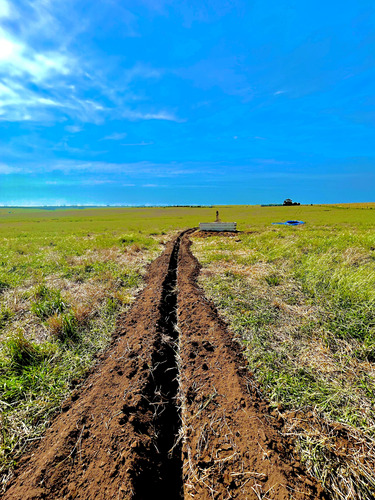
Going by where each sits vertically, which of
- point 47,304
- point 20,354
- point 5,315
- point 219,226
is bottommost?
point 5,315

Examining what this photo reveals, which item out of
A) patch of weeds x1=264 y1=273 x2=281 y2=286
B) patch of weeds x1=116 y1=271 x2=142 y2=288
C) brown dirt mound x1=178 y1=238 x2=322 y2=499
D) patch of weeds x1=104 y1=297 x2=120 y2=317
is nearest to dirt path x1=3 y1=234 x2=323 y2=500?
brown dirt mound x1=178 y1=238 x2=322 y2=499

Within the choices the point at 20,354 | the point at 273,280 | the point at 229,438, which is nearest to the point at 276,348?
the point at 229,438

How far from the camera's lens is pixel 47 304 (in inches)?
221

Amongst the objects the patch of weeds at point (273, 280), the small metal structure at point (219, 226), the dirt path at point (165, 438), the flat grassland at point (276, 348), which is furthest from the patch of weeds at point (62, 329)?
the small metal structure at point (219, 226)

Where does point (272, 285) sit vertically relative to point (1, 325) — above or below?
above

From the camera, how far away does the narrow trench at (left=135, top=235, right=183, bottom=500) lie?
208 centimetres

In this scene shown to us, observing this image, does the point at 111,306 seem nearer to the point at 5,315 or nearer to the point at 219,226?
the point at 5,315

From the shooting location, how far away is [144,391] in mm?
3051

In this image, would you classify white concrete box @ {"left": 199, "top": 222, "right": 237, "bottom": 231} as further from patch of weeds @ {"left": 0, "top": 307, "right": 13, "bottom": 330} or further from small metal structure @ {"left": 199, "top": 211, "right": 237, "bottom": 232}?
patch of weeds @ {"left": 0, "top": 307, "right": 13, "bottom": 330}

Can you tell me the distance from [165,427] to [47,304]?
4.63 meters

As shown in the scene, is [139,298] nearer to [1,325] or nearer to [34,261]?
[1,325]

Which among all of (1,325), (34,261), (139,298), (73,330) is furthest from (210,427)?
(34,261)

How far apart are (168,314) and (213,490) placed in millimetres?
3650

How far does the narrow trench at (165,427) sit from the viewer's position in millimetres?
2078
